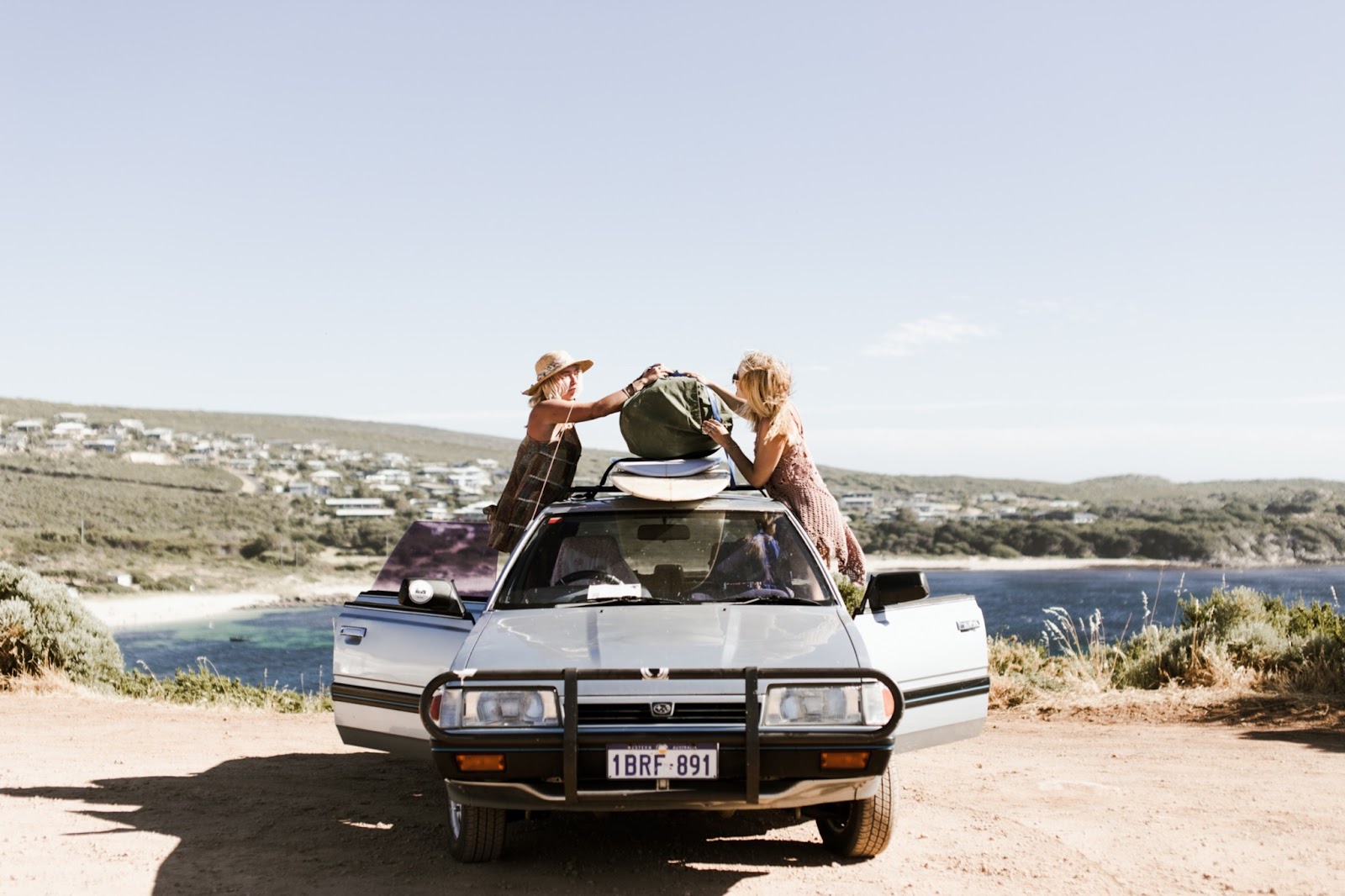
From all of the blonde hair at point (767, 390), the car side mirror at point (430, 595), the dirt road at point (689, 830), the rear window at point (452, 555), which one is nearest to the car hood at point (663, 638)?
the car side mirror at point (430, 595)

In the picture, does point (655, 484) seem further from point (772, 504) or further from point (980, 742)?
point (980, 742)

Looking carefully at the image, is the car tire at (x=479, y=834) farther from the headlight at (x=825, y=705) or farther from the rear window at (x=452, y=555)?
the rear window at (x=452, y=555)

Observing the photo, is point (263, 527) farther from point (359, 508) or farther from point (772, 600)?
point (772, 600)

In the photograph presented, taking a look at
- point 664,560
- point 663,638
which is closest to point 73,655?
point 664,560

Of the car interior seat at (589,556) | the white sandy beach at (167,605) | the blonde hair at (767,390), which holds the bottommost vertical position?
the white sandy beach at (167,605)

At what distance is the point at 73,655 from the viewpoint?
1259 cm

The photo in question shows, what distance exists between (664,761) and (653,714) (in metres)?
0.17

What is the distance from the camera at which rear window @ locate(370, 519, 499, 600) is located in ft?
23.1

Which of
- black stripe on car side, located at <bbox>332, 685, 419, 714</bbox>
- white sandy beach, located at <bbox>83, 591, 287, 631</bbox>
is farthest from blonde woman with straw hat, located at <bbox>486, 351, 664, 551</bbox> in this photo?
white sandy beach, located at <bbox>83, 591, 287, 631</bbox>

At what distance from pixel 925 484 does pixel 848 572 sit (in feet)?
406

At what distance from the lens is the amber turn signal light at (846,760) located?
14.1 feet

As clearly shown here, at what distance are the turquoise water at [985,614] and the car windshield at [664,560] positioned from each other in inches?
737

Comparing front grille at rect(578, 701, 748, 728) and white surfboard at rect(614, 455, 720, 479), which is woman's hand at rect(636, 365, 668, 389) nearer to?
white surfboard at rect(614, 455, 720, 479)

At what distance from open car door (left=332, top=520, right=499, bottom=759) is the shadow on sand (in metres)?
0.52
